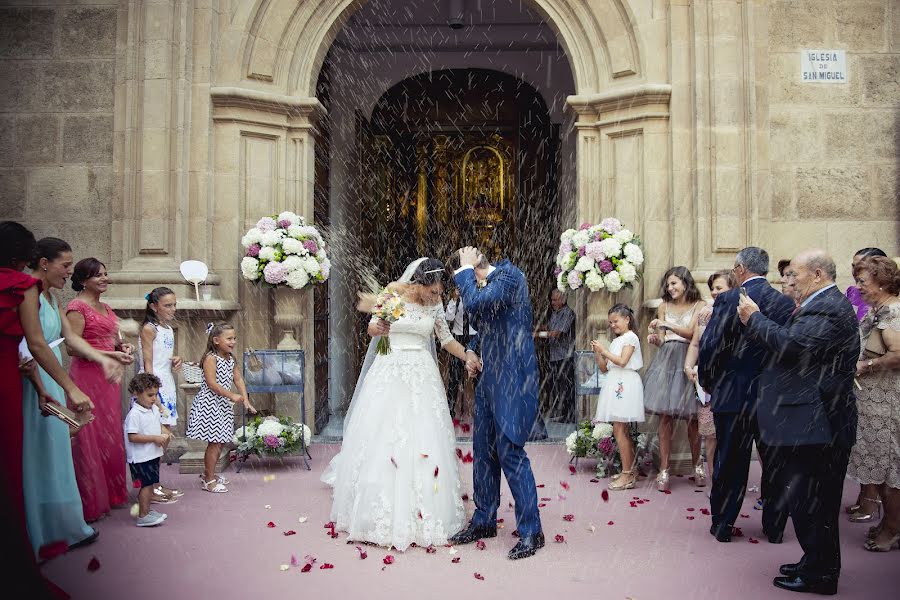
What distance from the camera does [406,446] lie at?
16.4 ft

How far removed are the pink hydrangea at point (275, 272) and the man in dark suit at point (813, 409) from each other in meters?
4.79

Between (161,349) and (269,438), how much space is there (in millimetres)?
1391

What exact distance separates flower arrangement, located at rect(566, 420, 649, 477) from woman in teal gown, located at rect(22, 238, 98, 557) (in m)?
4.10

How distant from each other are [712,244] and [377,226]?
5.30 m

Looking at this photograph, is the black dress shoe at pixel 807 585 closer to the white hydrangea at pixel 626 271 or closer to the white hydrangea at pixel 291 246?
the white hydrangea at pixel 626 271

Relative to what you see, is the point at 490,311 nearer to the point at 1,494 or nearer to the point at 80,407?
the point at 80,407

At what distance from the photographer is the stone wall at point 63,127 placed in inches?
328

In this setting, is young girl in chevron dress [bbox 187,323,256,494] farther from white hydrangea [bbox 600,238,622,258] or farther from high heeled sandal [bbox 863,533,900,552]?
high heeled sandal [bbox 863,533,900,552]

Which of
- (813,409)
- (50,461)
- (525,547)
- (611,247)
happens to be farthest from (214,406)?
(813,409)

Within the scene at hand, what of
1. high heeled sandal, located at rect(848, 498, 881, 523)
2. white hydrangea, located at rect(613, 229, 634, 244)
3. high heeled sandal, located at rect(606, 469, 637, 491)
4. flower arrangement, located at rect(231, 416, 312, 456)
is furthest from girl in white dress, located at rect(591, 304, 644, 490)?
flower arrangement, located at rect(231, 416, 312, 456)

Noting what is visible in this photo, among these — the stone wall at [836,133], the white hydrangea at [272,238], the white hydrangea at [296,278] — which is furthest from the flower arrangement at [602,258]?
the white hydrangea at [272,238]

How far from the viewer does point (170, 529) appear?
529 centimetres

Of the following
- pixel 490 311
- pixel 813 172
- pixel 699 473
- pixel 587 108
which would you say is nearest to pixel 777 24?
pixel 813 172

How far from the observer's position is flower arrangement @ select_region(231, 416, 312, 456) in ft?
23.8
